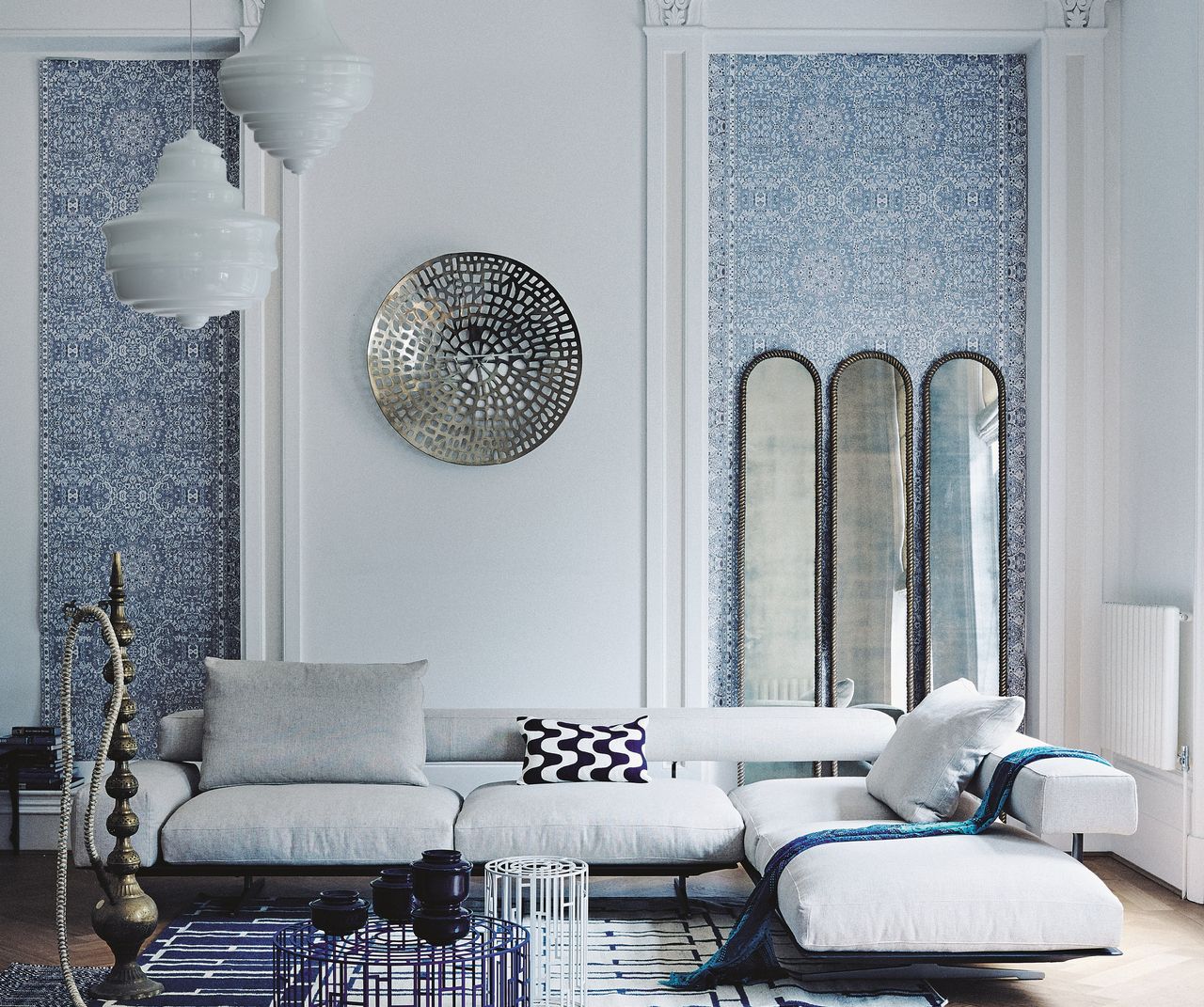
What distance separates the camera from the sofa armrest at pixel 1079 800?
11.2ft

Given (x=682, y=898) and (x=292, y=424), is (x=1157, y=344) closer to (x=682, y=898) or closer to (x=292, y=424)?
(x=682, y=898)

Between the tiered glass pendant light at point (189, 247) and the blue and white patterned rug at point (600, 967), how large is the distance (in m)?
1.87

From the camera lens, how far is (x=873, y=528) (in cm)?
515

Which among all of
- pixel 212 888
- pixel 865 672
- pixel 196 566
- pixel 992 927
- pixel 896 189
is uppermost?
pixel 896 189

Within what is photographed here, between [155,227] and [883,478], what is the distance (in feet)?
11.2

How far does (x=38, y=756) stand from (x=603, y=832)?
2.41 meters

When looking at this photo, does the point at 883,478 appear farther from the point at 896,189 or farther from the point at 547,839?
the point at 547,839

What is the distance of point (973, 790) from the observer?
3830mm

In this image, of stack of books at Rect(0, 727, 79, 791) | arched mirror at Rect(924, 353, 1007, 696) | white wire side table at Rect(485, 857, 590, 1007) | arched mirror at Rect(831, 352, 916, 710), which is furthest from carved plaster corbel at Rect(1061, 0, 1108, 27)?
stack of books at Rect(0, 727, 79, 791)

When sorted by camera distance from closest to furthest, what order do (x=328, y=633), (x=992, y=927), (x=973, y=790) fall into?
1. (x=992, y=927)
2. (x=973, y=790)
3. (x=328, y=633)

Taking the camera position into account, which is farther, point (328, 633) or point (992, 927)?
point (328, 633)

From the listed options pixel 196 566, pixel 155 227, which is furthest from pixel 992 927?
pixel 196 566

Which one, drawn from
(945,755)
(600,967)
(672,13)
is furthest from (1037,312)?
(600,967)

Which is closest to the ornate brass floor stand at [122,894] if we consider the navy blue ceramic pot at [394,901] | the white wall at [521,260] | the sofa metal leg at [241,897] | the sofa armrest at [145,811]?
the sofa armrest at [145,811]
